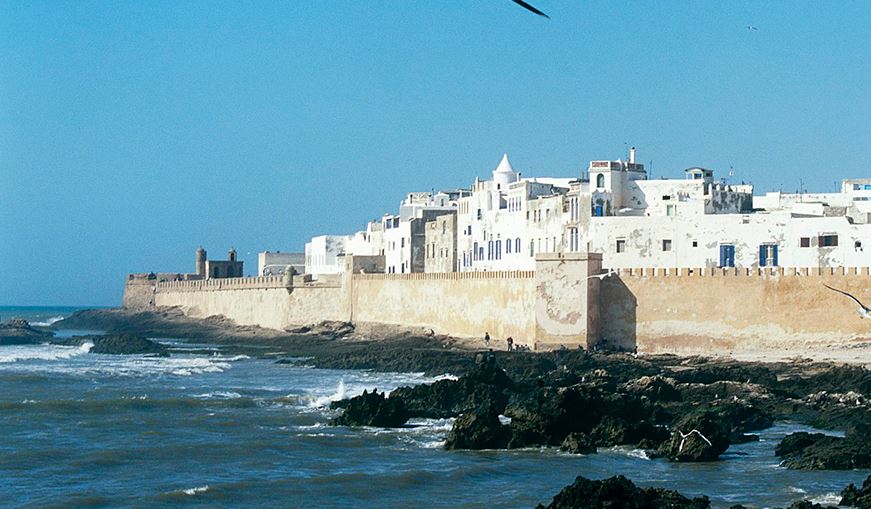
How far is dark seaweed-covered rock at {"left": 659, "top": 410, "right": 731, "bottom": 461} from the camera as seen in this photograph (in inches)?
742

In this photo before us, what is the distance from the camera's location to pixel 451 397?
80.1 feet

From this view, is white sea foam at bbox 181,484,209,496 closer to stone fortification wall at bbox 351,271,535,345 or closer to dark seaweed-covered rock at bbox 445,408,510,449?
dark seaweed-covered rock at bbox 445,408,510,449

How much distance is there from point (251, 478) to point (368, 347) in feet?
72.7

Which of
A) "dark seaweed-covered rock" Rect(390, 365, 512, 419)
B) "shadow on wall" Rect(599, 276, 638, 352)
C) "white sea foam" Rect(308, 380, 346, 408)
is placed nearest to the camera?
"dark seaweed-covered rock" Rect(390, 365, 512, 419)

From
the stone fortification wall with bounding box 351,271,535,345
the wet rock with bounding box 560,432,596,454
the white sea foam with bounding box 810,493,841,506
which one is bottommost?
the white sea foam with bounding box 810,493,841,506

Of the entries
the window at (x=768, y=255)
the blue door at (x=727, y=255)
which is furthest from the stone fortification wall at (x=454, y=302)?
the window at (x=768, y=255)

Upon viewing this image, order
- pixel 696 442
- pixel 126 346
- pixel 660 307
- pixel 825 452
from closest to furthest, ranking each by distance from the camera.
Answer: pixel 825 452, pixel 696 442, pixel 660 307, pixel 126 346

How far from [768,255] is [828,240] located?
5.07 feet

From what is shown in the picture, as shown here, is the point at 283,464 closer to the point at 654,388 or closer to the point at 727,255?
the point at 654,388

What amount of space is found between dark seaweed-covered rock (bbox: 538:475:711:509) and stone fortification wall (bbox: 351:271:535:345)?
20048mm

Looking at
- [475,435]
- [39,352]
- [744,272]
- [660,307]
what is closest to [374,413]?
[475,435]

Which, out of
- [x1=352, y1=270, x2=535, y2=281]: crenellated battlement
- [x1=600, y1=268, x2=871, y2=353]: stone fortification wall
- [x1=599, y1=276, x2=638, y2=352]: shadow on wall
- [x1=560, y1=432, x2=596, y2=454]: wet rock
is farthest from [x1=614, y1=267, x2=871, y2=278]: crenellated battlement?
[x1=560, y1=432, x2=596, y2=454]: wet rock

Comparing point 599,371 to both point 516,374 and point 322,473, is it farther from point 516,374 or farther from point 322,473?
point 322,473

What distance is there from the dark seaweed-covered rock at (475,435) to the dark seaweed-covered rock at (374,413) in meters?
2.53
